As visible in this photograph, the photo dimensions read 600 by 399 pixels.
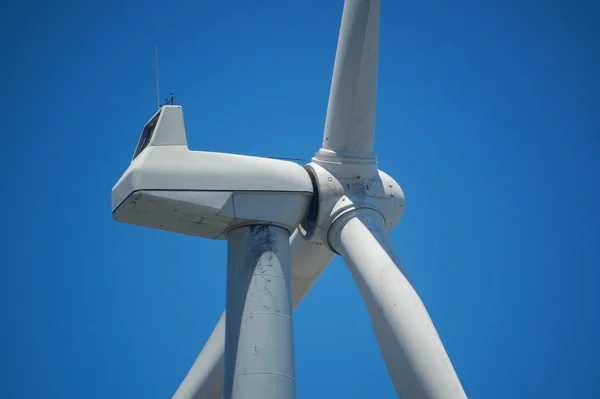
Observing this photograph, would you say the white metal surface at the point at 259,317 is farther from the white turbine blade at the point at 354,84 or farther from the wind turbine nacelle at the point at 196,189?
the white turbine blade at the point at 354,84

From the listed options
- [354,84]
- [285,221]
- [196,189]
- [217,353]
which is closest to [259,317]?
[285,221]

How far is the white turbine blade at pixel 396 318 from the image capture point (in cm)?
1469

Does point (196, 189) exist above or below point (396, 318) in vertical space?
above

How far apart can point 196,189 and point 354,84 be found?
4.15 m

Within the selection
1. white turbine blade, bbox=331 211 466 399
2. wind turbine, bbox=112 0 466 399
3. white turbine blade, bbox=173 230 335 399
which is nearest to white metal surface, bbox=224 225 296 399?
wind turbine, bbox=112 0 466 399

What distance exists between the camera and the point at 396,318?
50.8 ft

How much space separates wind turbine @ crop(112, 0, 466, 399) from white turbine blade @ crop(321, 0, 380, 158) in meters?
0.02

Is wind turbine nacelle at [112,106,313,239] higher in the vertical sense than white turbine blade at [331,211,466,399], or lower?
higher

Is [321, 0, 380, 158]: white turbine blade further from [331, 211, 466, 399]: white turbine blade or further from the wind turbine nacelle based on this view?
[331, 211, 466, 399]: white turbine blade

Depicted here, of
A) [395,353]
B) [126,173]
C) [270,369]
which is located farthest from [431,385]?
[126,173]

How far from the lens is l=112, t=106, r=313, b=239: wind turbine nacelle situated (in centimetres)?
1596

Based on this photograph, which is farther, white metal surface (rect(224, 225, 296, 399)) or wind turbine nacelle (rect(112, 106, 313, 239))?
wind turbine nacelle (rect(112, 106, 313, 239))

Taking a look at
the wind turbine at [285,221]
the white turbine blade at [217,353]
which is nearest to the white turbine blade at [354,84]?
the wind turbine at [285,221]

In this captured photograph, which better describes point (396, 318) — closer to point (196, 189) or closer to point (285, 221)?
point (285, 221)
